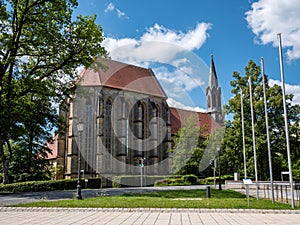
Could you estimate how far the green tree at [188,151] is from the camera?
42000 millimetres

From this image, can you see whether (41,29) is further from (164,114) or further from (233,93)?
(164,114)

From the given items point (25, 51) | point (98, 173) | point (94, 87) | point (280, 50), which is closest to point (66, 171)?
point (98, 173)

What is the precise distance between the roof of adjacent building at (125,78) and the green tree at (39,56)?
Result: 17597 mm

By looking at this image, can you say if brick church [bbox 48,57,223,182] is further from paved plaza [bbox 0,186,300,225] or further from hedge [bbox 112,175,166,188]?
paved plaza [bbox 0,186,300,225]

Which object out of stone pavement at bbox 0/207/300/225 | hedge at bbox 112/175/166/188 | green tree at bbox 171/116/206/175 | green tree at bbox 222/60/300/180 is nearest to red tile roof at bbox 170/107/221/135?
green tree at bbox 171/116/206/175

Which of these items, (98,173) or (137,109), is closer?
(98,173)

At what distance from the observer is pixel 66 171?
40.2 meters

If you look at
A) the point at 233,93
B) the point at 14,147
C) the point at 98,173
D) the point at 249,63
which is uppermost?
the point at 249,63

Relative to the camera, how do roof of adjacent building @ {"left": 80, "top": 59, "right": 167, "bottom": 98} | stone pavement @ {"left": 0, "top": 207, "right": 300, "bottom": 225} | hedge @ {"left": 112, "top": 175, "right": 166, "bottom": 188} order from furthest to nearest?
roof of adjacent building @ {"left": 80, "top": 59, "right": 167, "bottom": 98}, hedge @ {"left": 112, "top": 175, "right": 166, "bottom": 188}, stone pavement @ {"left": 0, "top": 207, "right": 300, "bottom": 225}

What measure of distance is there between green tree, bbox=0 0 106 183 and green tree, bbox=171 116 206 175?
2095 centimetres

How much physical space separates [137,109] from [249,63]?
18.0m

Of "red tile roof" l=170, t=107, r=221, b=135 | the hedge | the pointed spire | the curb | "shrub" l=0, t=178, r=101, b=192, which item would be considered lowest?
the hedge

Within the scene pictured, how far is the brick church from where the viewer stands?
133ft

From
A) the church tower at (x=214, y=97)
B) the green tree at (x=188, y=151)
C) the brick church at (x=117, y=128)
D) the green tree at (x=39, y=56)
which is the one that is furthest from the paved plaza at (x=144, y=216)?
the church tower at (x=214, y=97)
